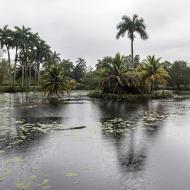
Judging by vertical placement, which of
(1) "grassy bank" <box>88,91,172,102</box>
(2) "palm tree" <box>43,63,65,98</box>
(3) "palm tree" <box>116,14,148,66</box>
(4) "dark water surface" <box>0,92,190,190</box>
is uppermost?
(3) "palm tree" <box>116,14,148,66</box>

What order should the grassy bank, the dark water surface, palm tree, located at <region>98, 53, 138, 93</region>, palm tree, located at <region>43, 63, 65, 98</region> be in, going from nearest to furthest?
the dark water surface → the grassy bank → palm tree, located at <region>98, 53, 138, 93</region> → palm tree, located at <region>43, 63, 65, 98</region>

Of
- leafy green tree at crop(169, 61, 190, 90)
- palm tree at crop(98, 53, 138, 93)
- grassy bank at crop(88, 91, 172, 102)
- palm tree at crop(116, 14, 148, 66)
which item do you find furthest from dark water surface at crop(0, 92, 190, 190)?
leafy green tree at crop(169, 61, 190, 90)

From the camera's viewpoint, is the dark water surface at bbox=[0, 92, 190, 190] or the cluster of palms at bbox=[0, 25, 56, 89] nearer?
the dark water surface at bbox=[0, 92, 190, 190]

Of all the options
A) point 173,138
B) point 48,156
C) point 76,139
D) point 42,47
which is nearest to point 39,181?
point 48,156

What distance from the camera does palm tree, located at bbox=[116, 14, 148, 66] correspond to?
198 feet

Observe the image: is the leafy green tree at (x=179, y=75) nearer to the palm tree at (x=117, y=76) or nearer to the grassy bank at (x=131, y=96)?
the grassy bank at (x=131, y=96)

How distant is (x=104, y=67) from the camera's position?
45469mm

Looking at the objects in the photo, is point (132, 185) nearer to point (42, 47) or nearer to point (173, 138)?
point (173, 138)

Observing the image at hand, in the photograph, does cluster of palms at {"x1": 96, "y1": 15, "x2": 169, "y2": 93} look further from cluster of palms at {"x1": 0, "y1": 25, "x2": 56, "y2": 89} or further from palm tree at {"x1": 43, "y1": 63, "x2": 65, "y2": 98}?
cluster of palms at {"x1": 0, "y1": 25, "x2": 56, "y2": 89}

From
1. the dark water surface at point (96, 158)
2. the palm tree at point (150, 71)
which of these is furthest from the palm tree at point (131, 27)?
the dark water surface at point (96, 158)

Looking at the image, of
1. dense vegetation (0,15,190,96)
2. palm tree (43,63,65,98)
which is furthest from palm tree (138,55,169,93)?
palm tree (43,63,65,98)

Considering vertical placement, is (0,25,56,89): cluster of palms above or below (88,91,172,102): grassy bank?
above

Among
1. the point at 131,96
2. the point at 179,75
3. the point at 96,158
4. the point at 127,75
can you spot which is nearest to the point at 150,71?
the point at 127,75

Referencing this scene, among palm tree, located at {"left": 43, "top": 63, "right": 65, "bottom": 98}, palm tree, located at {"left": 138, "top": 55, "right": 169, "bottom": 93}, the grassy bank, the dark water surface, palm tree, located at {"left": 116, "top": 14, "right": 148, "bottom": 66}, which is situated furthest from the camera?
palm tree, located at {"left": 116, "top": 14, "right": 148, "bottom": 66}
